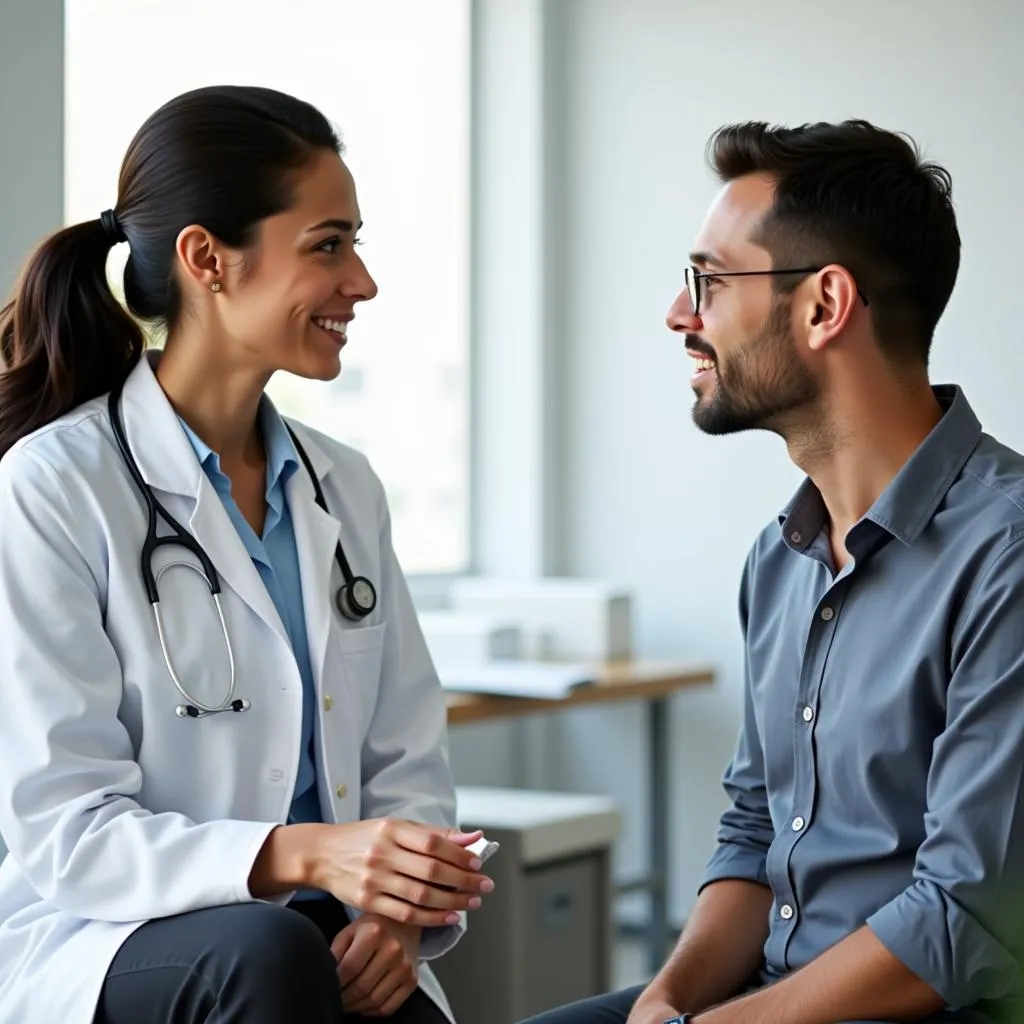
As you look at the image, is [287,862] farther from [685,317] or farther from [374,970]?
[685,317]

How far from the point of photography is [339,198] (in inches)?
77.4

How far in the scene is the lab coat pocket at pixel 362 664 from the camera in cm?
194

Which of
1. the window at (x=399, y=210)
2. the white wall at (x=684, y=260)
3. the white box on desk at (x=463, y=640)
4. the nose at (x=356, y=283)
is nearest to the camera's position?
the nose at (x=356, y=283)

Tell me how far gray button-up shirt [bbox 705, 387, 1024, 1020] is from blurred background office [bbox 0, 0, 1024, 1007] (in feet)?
6.44

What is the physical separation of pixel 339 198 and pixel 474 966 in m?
1.34

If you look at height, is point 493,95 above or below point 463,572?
above

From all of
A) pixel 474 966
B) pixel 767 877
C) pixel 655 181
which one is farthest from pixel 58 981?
pixel 655 181

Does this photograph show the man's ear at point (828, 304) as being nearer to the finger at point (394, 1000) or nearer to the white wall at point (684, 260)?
the finger at point (394, 1000)

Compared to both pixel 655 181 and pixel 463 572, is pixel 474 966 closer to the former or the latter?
pixel 463 572

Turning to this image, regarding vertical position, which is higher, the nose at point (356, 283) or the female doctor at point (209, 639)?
the nose at point (356, 283)

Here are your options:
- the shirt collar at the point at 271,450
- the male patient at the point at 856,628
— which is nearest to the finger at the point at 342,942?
the male patient at the point at 856,628

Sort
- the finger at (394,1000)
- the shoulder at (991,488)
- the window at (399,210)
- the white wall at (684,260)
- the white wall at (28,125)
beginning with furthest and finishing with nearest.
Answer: the window at (399,210) → the white wall at (684,260) → the white wall at (28,125) → the finger at (394,1000) → the shoulder at (991,488)

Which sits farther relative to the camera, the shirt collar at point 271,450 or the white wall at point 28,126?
the white wall at point 28,126

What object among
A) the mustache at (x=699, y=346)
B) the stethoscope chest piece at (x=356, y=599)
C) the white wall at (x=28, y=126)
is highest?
the white wall at (x=28, y=126)
